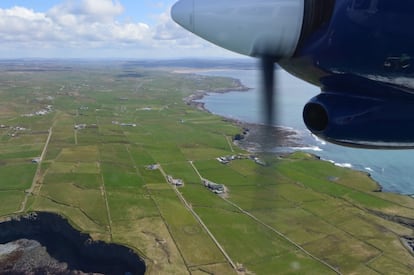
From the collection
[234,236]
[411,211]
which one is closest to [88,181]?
[234,236]

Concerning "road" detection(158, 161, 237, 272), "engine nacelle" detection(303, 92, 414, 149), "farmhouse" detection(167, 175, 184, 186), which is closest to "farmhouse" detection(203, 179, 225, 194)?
"farmhouse" detection(167, 175, 184, 186)

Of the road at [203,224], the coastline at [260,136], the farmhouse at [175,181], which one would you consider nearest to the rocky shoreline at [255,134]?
the coastline at [260,136]

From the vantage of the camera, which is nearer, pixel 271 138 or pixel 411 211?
pixel 271 138

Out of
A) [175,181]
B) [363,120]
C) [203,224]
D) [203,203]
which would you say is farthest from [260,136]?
[175,181]

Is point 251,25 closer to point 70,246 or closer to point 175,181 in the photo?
point 70,246

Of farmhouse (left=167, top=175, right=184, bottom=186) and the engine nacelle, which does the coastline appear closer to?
the engine nacelle

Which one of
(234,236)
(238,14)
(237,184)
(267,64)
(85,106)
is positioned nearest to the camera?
(238,14)

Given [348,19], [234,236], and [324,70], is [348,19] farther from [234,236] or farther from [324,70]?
[234,236]
